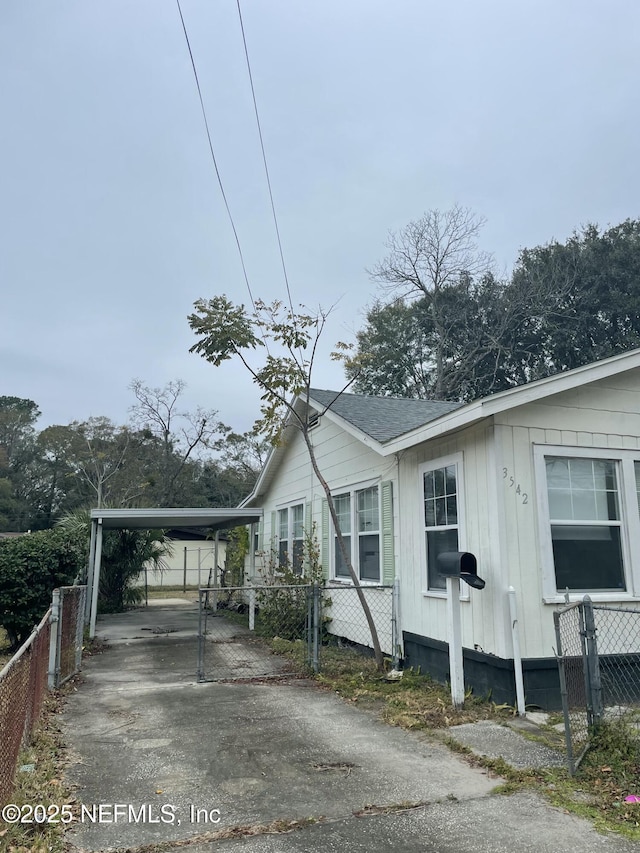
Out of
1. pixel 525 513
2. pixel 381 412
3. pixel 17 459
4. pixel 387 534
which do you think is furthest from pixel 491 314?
pixel 17 459

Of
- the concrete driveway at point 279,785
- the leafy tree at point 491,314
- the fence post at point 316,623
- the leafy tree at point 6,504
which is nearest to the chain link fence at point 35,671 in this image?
the concrete driveway at point 279,785

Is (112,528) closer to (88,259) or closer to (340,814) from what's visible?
(88,259)

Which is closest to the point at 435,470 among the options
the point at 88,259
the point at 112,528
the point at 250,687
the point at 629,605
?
the point at 629,605

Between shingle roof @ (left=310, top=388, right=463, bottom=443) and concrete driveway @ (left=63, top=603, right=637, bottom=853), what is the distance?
148 inches

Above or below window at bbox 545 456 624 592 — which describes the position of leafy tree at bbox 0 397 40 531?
above

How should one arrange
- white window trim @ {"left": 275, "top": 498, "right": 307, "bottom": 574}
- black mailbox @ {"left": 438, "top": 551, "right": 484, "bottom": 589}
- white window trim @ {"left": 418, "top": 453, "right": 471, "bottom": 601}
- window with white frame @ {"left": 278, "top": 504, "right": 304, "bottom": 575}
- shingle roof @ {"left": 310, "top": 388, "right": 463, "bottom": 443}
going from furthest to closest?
white window trim @ {"left": 275, "top": 498, "right": 307, "bottom": 574}
window with white frame @ {"left": 278, "top": 504, "right": 304, "bottom": 575}
shingle roof @ {"left": 310, "top": 388, "right": 463, "bottom": 443}
white window trim @ {"left": 418, "top": 453, "right": 471, "bottom": 601}
black mailbox @ {"left": 438, "top": 551, "right": 484, "bottom": 589}

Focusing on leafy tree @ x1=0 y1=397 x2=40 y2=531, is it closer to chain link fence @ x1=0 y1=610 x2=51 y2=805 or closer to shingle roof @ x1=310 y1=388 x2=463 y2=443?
shingle roof @ x1=310 y1=388 x2=463 y2=443

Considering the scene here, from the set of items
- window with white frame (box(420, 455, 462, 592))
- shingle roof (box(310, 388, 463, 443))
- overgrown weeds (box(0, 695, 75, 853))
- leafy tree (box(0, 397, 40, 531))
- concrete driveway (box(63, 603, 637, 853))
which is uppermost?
leafy tree (box(0, 397, 40, 531))

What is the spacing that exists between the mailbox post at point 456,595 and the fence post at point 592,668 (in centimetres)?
153

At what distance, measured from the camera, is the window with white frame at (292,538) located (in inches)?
475

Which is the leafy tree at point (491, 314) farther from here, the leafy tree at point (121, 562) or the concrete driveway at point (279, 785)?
the concrete driveway at point (279, 785)

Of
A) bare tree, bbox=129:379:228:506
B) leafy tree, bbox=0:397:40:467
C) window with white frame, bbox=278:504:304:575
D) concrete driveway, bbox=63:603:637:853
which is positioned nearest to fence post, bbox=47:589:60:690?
concrete driveway, bbox=63:603:637:853

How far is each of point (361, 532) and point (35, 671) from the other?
17.8ft

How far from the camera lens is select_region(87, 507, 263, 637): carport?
1172cm
